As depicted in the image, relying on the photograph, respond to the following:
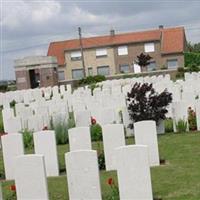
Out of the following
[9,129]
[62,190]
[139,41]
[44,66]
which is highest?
[139,41]

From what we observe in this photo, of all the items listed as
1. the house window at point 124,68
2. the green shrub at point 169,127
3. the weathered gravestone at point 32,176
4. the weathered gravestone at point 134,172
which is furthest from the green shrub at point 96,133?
the house window at point 124,68

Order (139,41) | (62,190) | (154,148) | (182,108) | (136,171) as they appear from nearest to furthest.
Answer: (136,171)
(62,190)
(154,148)
(182,108)
(139,41)

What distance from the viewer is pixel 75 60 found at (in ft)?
219

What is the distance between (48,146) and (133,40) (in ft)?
185

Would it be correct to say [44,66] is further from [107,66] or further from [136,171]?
[136,171]

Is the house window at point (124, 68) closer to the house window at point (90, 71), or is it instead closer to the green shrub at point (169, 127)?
the house window at point (90, 71)

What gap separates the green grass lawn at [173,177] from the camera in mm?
7422

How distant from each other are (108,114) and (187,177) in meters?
5.44

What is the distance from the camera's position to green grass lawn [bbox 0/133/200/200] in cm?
742

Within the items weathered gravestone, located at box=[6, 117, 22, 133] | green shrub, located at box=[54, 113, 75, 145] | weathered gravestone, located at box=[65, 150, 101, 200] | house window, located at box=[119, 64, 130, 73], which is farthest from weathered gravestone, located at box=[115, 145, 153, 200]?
house window, located at box=[119, 64, 130, 73]

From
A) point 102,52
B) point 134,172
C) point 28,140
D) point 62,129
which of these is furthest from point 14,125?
point 102,52

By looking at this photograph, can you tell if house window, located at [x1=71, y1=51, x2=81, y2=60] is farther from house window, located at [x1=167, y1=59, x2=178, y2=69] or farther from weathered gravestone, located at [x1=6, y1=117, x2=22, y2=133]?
weathered gravestone, located at [x1=6, y1=117, x2=22, y2=133]

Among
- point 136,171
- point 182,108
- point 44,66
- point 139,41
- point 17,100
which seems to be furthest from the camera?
point 139,41

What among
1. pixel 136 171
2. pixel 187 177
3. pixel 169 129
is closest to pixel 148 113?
pixel 169 129
